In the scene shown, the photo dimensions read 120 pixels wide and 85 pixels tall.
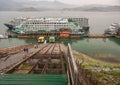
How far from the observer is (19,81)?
5.70 meters

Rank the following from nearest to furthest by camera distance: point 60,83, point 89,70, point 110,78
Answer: point 60,83, point 110,78, point 89,70

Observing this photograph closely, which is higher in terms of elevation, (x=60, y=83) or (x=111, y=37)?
(x=60, y=83)

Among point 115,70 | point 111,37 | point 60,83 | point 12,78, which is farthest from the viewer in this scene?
point 111,37

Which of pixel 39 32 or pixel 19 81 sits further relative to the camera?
pixel 39 32

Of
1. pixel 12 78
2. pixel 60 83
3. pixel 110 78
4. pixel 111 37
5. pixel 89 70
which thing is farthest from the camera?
pixel 111 37

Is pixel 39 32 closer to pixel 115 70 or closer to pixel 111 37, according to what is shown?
pixel 111 37

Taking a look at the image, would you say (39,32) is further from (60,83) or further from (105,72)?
(60,83)

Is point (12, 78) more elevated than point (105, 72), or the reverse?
point (12, 78)

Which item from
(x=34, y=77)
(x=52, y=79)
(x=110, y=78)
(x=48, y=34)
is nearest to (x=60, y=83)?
(x=52, y=79)

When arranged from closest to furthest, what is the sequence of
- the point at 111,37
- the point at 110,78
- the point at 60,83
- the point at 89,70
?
the point at 60,83, the point at 110,78, the point at 89,70, the point at 111,37

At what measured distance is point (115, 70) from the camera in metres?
18.4

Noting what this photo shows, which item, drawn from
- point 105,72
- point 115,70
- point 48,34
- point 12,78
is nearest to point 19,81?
point 12,78

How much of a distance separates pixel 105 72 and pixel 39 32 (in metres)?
30.2

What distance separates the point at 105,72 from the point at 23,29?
32.2 m
